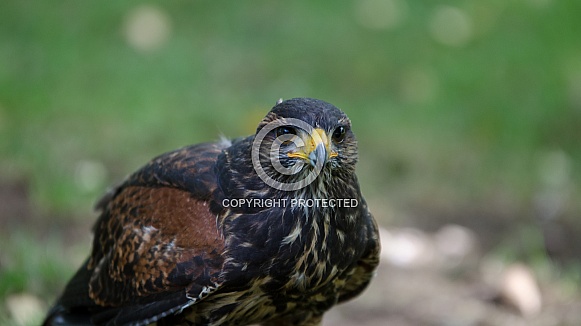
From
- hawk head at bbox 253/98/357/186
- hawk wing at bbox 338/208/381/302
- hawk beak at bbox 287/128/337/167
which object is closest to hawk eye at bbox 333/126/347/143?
hawk head at bbox 253/98/357/186

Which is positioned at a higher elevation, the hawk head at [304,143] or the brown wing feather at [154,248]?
the hawk head at [304,143]

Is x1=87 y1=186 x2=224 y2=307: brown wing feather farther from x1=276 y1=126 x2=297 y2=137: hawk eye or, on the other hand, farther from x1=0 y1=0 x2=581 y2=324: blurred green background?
x1=0 y1=0 x2=581 y2=324: blurred green background

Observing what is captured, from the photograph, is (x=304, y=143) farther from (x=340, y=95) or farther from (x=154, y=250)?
(x=340, y=95)

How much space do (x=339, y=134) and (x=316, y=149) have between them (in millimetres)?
271

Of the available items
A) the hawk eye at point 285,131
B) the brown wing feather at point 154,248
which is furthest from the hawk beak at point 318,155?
the brown wing feather at point 154,248

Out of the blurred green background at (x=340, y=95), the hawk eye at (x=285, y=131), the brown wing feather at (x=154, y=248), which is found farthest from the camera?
the blurred green background at (x=340, y=95)

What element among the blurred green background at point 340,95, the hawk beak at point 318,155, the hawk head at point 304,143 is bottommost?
the hawk beak at point 318,155

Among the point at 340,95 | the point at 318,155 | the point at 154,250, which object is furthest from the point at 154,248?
the point at 340,95

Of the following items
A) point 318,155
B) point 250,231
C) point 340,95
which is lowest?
point 250,231

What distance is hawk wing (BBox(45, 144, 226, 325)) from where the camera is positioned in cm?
418

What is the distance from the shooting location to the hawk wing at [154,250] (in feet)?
13.7

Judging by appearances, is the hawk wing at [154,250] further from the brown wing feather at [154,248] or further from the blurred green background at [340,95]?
the blurred green background at [340,95]

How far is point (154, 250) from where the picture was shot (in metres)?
4.33

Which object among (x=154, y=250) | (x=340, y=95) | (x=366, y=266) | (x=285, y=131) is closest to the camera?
(x=285, y=131)
